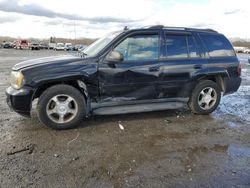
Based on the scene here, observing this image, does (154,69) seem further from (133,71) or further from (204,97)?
(204,97)

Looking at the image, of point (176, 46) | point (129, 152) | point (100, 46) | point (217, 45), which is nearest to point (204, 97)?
point (217, 45)

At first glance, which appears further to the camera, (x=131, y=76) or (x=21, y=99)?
(x=131, y=76)

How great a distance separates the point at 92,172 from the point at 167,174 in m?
0.96

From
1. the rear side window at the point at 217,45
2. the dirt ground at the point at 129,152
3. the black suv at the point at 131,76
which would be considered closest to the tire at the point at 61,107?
the black suv at the point at 131,76

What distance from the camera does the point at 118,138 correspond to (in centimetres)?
502

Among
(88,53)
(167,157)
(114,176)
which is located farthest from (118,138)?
(88,53)

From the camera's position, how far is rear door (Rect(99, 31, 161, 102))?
5.54 metres

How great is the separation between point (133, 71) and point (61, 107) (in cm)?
154

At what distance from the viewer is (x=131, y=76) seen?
5691 mm

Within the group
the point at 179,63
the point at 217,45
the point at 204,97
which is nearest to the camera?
the point at 179,63

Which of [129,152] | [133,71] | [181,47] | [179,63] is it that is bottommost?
[129,152]

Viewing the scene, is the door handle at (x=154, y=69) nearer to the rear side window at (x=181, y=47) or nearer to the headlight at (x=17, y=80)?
the rear side window at (x=181, y=47)

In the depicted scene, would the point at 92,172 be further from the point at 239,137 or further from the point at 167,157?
the point at 239,137

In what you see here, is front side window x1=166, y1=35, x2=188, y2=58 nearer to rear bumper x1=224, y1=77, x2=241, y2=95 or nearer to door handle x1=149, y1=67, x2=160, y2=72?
door handle x1=149, y1=67, x2=160, y2=72
